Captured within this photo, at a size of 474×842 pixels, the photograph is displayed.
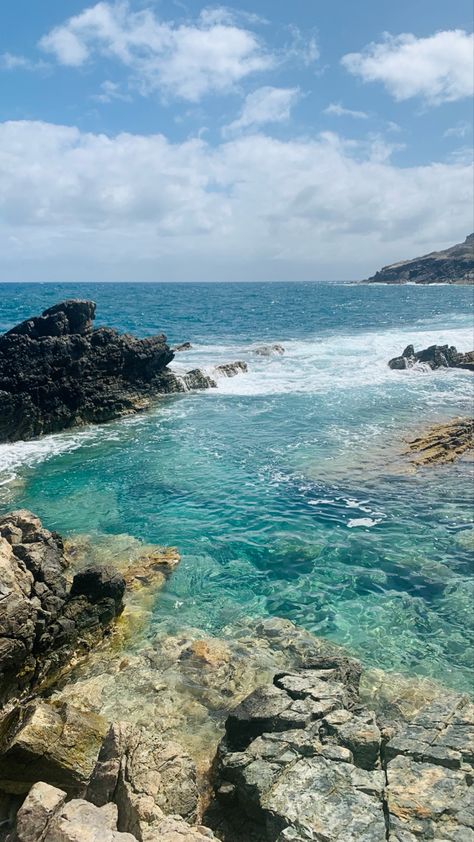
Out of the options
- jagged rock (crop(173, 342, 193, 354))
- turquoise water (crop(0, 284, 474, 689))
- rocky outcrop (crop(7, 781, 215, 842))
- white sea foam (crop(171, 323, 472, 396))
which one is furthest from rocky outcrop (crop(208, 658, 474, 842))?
jagged rock (crop(173, 342, 193, 354))

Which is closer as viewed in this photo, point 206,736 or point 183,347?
point 206,736

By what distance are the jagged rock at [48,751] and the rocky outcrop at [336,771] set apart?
A: 1.94m

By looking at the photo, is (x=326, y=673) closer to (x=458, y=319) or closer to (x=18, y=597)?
(x=18, y=597)

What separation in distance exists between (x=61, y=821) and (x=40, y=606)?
627 centimetres

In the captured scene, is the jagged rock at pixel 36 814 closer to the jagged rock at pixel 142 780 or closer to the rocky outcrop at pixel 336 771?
the jagged rock at pixel 142 780

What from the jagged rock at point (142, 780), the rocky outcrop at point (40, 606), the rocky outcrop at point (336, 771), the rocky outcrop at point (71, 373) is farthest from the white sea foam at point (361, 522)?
the rocky outcrop at point (71, 373)

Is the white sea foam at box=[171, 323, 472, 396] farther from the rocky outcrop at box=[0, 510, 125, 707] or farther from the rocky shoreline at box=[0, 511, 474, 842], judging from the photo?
the rocky shoreline at box=[0, 511, 474, 842]

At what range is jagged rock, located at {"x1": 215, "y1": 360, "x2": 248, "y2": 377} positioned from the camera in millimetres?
43031

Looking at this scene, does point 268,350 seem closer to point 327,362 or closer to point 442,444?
point 327,362

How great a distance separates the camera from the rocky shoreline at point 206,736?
6355mm

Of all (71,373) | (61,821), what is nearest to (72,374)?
(71,373)

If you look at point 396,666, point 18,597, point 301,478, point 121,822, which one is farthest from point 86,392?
point 121,822

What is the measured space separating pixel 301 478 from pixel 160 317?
74.5 meters

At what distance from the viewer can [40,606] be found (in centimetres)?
1142
